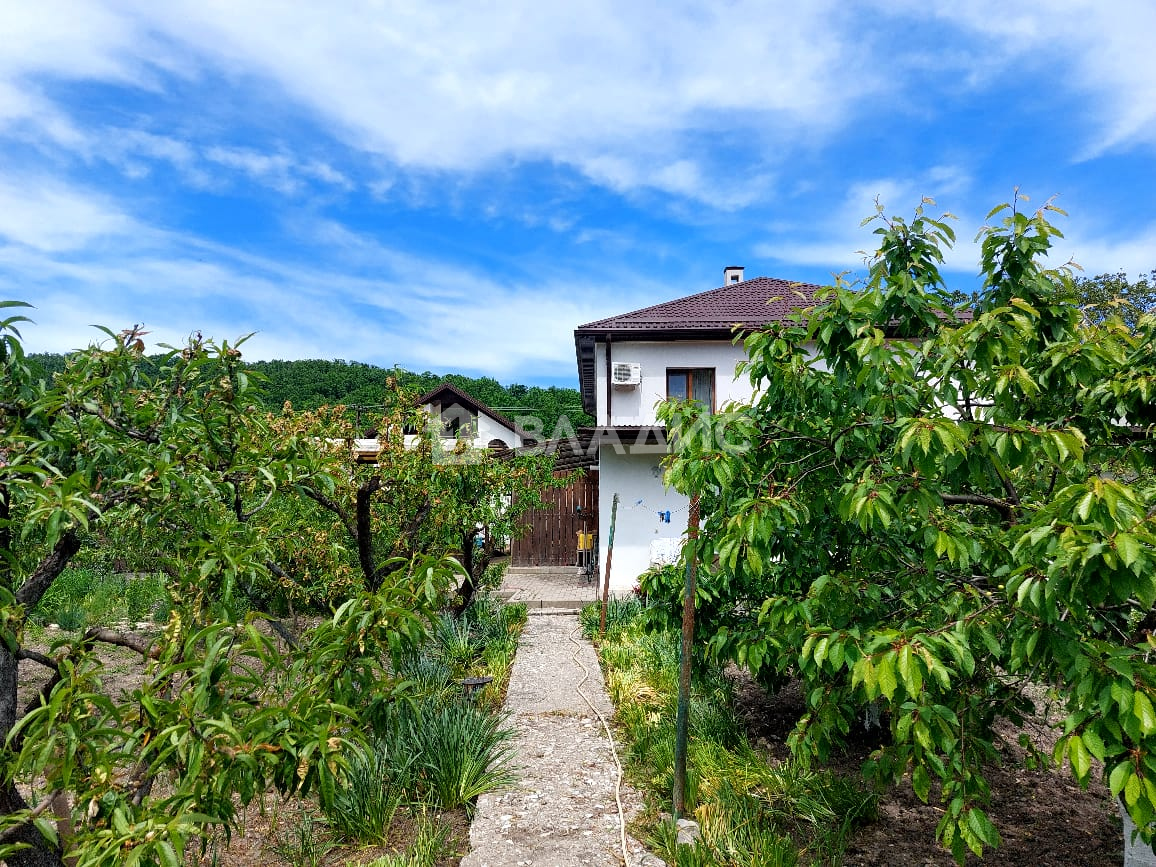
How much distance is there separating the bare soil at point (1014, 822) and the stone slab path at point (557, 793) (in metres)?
1.35

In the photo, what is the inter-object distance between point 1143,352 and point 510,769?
479 cm

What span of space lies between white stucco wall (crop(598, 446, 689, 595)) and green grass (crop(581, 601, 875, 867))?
21.8ft

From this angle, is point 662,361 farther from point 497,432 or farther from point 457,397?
point 497,432

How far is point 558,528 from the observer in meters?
17.0

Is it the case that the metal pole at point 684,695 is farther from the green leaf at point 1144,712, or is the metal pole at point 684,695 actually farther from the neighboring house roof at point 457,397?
the neighboring house roof at point 457,397

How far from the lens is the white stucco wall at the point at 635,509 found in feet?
43.9

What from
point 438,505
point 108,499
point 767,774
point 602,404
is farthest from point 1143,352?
point 602,404

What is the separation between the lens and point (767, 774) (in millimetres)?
4707

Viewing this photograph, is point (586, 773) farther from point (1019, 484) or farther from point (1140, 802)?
point (1140, 802)

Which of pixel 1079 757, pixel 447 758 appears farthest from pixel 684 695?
pixel 1079 757

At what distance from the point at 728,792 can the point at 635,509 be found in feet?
30.0

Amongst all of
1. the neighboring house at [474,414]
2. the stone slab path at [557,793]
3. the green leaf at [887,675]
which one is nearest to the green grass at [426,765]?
the stone slab path at [557,793]

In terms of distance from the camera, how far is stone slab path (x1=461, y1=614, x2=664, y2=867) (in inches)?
160

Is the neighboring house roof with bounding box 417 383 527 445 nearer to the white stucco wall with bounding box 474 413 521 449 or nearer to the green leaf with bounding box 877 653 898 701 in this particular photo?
the white stucco wall with bounding box 474 413 521 449
